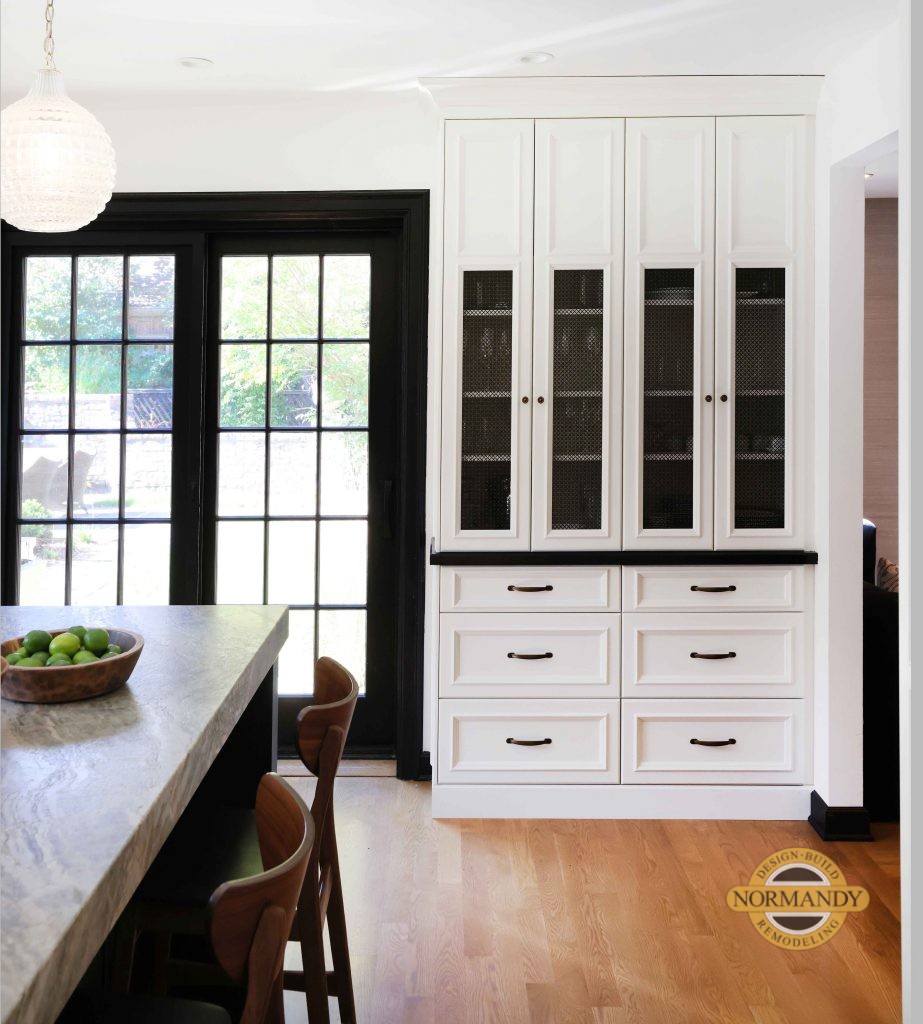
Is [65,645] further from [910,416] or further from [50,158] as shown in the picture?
[910,416]

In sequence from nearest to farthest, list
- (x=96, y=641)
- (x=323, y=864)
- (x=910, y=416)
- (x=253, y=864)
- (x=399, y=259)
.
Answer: (x=910, y=416)
(x=253, y=864)
(x=96, y=641)
(x=323, y=864)
(x=399, y=259)

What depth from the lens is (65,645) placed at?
1631 mm

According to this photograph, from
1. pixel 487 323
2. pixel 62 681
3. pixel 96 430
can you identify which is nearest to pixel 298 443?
pixel 96 430

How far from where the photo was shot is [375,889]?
2684 mm

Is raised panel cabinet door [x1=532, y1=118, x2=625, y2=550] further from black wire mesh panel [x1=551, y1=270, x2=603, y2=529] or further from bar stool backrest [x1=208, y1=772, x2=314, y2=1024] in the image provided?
bar stool backrest [x1=208, y1=772, x2=314, y2=1024]

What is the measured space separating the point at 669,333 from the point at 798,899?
6.11 ft

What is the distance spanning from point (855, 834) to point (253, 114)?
11.1 ft

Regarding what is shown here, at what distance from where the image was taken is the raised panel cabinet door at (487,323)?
321 cm

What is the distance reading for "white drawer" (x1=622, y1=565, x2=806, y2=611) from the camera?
127 inches

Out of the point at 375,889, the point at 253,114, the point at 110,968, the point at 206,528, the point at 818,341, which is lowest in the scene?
the point at 375,889

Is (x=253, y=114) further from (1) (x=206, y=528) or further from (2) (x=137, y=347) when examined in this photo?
(1) (x=206, y=528)

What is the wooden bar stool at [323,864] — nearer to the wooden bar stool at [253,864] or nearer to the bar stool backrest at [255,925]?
the wooden bar stool at [253,864]

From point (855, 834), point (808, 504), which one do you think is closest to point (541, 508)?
point (808, 504)

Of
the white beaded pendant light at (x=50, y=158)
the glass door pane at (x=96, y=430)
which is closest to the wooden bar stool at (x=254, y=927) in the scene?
the white beaded pendant light at (x=50, y=158)
